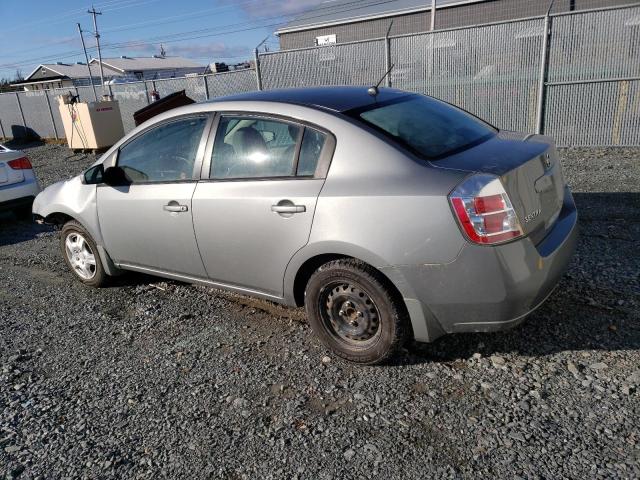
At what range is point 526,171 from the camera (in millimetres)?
2918

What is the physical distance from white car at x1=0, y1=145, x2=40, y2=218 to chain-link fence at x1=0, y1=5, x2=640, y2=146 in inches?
261

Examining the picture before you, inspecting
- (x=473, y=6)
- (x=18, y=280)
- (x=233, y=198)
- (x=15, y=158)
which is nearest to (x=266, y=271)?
(x=233, y=198)

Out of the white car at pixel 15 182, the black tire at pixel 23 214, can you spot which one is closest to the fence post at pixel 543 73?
the white car at pixel 15 182

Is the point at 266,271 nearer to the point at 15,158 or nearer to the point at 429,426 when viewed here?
the point at 429,426

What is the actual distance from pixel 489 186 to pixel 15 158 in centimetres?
741

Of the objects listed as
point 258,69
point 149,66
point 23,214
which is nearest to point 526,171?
point 23,214

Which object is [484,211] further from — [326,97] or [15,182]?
[15,182]

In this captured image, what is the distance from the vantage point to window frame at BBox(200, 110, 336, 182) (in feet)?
10.4

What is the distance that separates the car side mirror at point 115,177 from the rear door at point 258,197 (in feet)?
3.07

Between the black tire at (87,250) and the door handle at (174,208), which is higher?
the door handle at (174,208)

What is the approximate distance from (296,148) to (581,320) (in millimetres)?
2277

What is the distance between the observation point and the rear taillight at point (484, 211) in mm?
2660

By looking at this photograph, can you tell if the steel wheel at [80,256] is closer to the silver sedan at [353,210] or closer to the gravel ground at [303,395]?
the gravel ground at [303,395]

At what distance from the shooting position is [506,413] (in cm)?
270
